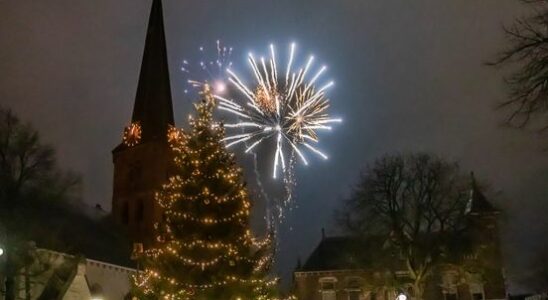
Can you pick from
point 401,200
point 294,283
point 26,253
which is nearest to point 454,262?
point 401,200

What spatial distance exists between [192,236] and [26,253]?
12.1 meters

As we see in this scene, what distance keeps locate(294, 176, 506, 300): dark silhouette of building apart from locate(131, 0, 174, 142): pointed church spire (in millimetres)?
16942

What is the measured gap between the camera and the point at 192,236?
1984 centimetres

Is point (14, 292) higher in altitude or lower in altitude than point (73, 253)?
lower

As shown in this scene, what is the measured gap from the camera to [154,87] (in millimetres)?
49125

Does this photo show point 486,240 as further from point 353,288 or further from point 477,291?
point 353,288

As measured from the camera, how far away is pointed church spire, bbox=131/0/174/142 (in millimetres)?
48125

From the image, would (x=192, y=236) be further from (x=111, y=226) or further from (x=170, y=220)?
(x=111, y=226)

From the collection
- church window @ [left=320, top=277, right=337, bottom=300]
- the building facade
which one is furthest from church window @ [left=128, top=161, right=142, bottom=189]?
church window @ [left=320, top=277, right=337, bottom=300]

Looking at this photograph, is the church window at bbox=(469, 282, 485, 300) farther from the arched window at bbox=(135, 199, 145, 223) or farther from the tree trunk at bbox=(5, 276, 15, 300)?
the tree trunk at bbox=(5, 276, 15, 300)

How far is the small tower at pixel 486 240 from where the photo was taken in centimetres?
3815

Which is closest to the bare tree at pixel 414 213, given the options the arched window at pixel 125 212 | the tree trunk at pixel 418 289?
the tree trunk at pixel 418 289

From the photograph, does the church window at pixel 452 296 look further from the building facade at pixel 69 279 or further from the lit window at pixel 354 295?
the building facade at pixel 69 279

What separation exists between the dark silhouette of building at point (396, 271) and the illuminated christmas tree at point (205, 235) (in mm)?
18029
